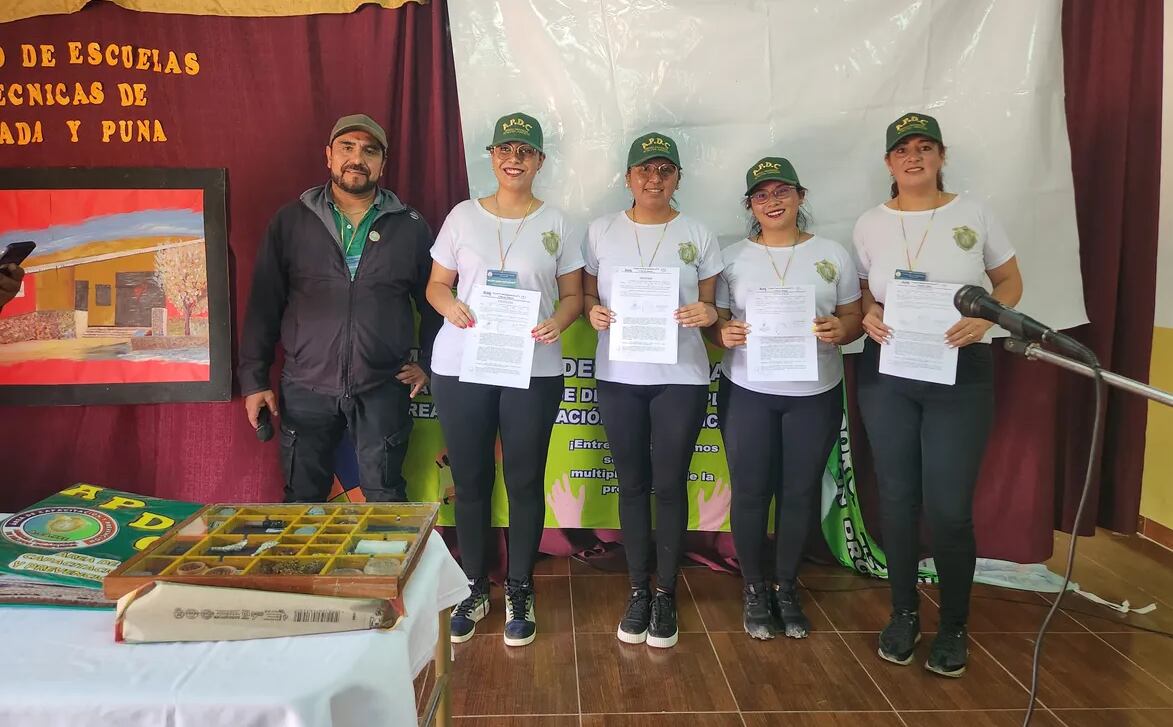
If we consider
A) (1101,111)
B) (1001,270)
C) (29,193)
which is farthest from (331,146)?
(1101,111)

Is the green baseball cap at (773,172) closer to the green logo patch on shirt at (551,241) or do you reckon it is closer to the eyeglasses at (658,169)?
the eyeglasses at (658,169)

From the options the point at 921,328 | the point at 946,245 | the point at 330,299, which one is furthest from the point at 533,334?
the point at 946,245

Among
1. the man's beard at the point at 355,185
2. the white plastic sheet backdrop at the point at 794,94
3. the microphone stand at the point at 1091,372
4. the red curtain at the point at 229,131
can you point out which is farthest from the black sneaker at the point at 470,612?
the microphone stand at the point at 1091,372

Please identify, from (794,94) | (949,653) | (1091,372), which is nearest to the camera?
(1091,372)

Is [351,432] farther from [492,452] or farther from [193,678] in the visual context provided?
[193,678]

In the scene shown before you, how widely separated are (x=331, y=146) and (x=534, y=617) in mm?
1706

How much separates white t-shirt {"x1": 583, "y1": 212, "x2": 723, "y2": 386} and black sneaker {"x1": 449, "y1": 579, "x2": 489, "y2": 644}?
0.83 metres

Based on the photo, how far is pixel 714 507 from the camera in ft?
9.11

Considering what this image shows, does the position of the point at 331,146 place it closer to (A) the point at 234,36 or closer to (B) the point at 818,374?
(A) the point at 234,36

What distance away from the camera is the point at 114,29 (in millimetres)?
2520

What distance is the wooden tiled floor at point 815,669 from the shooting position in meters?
1.93

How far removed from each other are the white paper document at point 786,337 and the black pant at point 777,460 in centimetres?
9

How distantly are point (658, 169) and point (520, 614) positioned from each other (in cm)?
147

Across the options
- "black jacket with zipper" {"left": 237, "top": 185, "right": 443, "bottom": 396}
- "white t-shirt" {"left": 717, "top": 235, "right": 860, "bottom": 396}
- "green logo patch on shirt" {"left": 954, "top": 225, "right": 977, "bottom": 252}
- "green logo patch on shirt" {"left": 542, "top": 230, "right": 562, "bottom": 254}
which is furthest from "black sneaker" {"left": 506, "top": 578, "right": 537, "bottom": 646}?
"green logo patch on shirt" {"left": 954, "top": 225, "right": 977, "bottom": 252}
